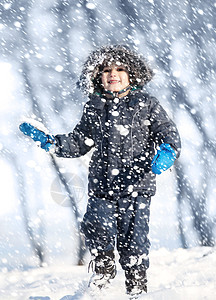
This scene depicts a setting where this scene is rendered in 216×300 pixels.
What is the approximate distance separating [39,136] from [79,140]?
0.98 ft

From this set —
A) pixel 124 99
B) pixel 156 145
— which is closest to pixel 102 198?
pixel 156 145

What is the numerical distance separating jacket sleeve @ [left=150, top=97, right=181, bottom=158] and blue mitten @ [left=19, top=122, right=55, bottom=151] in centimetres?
75

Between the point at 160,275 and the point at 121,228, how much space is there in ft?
4.33

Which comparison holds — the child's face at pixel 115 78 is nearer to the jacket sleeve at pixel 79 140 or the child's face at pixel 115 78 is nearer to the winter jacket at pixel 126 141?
the winter jacket at pixel 126 141

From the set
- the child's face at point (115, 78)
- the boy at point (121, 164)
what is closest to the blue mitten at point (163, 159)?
the boy at point (121, 164)

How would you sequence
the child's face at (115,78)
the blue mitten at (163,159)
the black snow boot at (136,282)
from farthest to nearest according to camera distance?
1. the child's face at (115,78)
2. the black snow boot at (136,282)
3. the blue mitten at (163,159)

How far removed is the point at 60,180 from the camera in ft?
22.3

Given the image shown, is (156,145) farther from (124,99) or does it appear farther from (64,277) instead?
(64,277)

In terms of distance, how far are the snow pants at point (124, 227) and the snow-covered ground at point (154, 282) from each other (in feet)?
0.87

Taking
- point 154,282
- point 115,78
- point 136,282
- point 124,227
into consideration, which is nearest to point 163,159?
point 124,227

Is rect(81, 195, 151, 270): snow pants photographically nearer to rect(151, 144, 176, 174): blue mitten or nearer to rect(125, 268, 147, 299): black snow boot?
rect(125, 268, 147, 299): black snow boot

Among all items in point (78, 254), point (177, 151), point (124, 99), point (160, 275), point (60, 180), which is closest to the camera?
point (177, 151)

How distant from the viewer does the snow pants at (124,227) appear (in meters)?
2.21

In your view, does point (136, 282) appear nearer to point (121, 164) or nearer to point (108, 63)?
point (121, 164)
